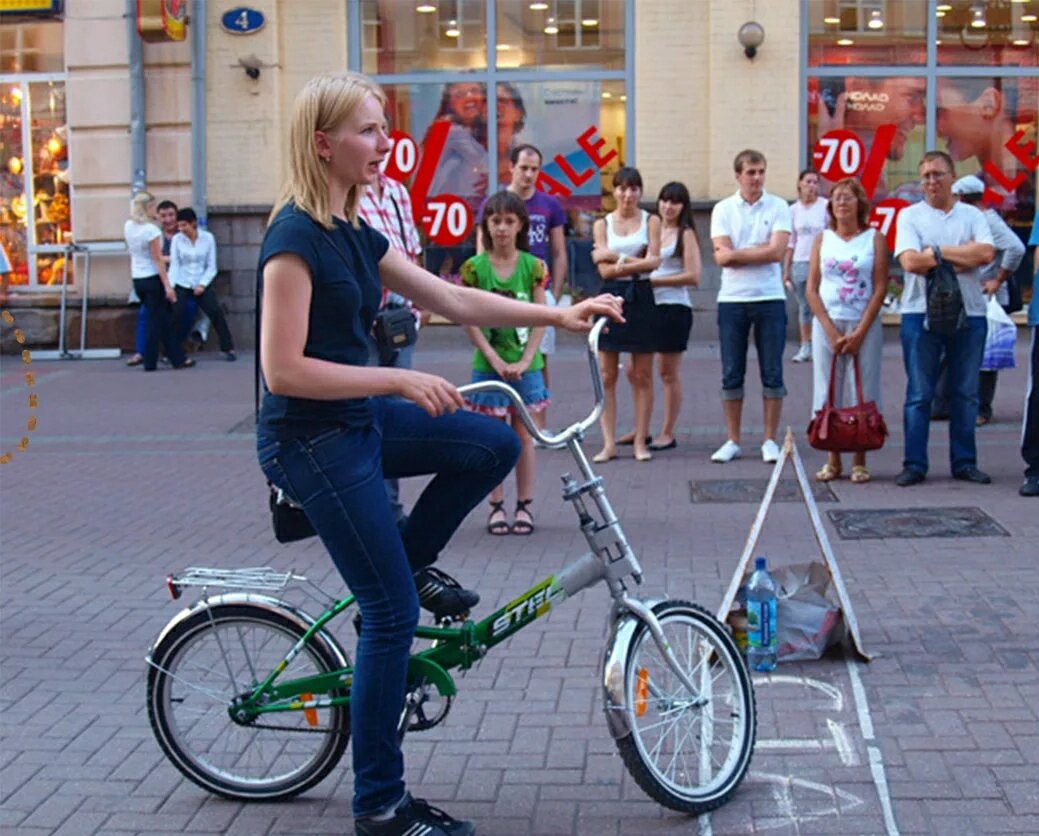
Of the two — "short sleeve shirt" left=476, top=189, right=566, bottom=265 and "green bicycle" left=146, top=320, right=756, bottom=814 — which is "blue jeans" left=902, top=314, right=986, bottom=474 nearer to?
"short sleeve shirt" left=476, top=189, right=566, bottom=265

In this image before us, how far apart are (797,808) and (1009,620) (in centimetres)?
217

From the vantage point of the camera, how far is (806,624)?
573 centimetres

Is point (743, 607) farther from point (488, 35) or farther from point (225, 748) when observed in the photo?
point (488, 35)

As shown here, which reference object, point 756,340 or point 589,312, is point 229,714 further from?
point 756,340

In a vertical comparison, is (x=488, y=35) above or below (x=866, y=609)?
above

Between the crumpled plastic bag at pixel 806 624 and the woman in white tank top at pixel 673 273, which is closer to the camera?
the crumpled plastic bag at pixel 806 624

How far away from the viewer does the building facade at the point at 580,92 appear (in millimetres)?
15992

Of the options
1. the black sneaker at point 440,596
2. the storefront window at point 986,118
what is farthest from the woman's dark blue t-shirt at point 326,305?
the storefront window at point 986,118

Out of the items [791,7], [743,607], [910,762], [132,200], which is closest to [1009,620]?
[743,607]

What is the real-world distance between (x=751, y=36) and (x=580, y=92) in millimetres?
1895

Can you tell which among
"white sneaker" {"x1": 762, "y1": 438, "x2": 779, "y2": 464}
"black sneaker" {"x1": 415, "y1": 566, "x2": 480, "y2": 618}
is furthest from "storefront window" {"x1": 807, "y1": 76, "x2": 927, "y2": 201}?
"black sneaker" {"x1": 415, "y1": 566, "x2": 480, "y2": 618}

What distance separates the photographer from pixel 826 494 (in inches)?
356

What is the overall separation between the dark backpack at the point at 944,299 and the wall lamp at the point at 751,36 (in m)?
7.15

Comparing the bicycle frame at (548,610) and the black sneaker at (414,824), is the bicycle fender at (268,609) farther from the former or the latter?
→ the black sneaker at (414,824)
